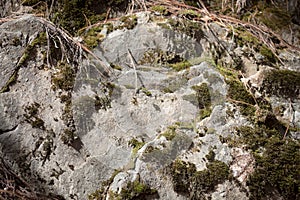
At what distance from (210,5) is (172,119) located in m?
0.97

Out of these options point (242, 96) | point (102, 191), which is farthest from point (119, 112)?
point (242, 96)

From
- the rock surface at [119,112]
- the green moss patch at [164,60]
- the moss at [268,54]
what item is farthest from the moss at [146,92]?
the moss at [268,54]

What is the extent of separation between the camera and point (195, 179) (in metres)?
1.68

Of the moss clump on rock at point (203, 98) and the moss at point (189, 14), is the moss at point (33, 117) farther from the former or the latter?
the moss at point (189, 14)

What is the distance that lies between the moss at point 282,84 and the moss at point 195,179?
1.94 feet

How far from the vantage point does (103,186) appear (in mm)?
1717

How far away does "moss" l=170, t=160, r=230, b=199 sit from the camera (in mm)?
1679

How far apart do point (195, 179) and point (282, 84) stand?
792 millimetres

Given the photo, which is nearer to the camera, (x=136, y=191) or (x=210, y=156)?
(x=136, y=191)

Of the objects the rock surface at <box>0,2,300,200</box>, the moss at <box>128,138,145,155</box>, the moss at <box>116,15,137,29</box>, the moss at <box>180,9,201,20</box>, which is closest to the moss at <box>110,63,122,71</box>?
the rock surface at <box>0,2,300,200</box>

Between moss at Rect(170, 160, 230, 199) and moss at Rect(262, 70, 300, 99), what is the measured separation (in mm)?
592

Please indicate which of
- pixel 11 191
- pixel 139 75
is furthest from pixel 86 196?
pixel 139 75

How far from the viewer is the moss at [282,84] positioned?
1.97 meters

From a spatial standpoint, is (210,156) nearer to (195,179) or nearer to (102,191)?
(195,179)
